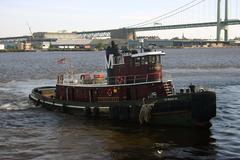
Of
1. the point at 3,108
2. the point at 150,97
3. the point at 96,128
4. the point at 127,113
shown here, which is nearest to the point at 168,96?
the point at 150,97

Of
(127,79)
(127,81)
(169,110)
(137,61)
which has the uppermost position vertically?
(137,61)

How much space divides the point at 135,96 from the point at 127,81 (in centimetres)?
128

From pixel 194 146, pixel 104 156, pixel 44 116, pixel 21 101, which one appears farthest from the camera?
pixel 21 101

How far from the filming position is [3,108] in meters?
37.4

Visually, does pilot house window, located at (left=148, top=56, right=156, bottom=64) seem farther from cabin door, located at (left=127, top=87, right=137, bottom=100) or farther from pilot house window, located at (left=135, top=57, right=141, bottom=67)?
cabin door, located at (left=127, top=87, right=137, bottom=100)

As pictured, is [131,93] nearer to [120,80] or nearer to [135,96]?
[135,96]

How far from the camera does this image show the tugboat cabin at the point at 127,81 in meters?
29.4

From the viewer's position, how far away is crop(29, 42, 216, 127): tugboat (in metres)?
27.0

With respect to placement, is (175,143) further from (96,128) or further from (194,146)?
(96,128)

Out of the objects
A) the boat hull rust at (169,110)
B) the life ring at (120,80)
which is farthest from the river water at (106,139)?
the life ring at (120,80)

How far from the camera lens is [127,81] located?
99.8 ft

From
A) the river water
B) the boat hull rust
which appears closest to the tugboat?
the boat hull rust

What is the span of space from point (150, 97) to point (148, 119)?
4.80 feet

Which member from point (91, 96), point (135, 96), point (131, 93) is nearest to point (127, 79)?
point (131, 93)
